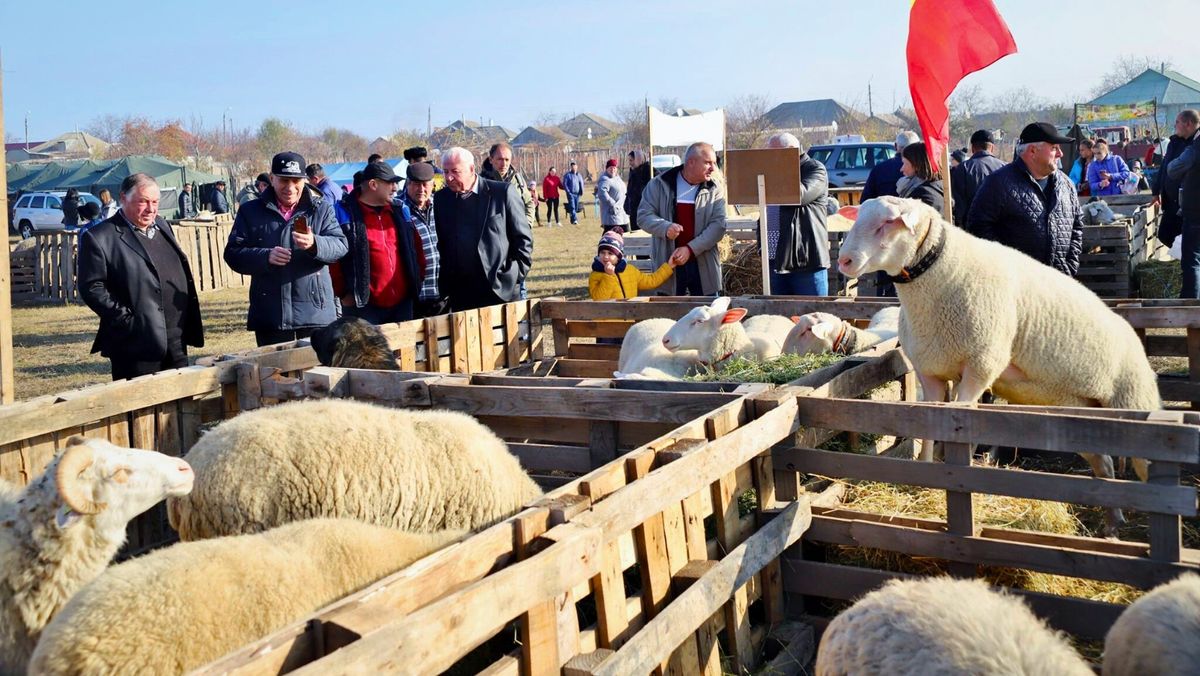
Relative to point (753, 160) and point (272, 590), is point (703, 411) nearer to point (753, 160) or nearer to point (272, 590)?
point (272, 590)

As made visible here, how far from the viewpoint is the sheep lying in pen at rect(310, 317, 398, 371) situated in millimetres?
5266

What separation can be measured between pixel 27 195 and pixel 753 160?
108 ft

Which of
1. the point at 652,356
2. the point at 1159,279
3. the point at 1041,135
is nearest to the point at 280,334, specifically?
the point at 652,356

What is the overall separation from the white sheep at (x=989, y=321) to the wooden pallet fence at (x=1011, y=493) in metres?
0.94

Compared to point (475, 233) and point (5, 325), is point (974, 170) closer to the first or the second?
point (475, 233)

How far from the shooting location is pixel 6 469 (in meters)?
4.07

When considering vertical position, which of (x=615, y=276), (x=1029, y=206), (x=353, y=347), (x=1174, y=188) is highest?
(x=1174, y=188)

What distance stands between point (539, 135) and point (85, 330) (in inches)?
4096

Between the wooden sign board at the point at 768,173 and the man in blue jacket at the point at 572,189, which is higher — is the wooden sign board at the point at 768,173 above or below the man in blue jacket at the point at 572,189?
below

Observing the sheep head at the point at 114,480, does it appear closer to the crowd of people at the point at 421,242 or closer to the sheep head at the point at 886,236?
the sheep head at the point at 886,236

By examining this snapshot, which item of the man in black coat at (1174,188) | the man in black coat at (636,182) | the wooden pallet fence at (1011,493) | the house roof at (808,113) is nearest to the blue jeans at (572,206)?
the man in black coat at (636,182)

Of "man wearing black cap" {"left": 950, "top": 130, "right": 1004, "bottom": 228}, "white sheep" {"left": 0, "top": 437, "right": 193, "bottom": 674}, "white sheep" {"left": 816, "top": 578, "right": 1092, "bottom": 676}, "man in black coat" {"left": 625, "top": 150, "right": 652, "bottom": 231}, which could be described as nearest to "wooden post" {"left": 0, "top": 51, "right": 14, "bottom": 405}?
"white sheep" {"left": 0, "top": 437, "right": 193, "bottom": 674}

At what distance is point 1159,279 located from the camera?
471 inches

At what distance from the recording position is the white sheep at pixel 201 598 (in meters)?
2.32
